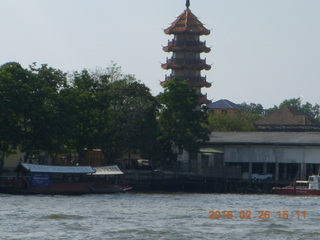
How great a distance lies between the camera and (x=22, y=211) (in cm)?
5659

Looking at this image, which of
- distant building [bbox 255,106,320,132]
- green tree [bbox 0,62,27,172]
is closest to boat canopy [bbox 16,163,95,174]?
green tree [bbox 0,62,27,172]

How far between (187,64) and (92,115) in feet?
169

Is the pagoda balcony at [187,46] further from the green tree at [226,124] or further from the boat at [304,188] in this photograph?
the boat at [304,188]

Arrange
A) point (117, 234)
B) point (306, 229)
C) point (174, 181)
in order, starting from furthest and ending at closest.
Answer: point (174, 181) → point (306, 229) → point (117, 234)

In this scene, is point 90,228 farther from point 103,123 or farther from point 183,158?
point 183,158

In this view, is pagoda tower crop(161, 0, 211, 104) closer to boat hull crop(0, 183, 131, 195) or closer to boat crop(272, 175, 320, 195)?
boat crop(272, 175, 320, 195)

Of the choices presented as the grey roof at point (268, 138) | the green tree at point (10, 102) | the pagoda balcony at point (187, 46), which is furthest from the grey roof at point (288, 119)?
the green tree at point (10, 102)

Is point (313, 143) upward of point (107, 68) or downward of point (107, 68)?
downward

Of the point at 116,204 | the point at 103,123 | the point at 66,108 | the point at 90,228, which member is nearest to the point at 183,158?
the point at 103,123

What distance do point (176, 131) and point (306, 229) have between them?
5535 centimetres

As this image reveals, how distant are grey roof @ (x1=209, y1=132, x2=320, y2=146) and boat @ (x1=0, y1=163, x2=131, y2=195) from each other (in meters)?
26.1

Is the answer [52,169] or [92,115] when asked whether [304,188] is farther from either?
[52,169]

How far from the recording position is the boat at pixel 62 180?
80.2 meters

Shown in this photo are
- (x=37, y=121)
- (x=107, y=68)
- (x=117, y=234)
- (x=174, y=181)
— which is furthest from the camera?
(x=107, y=68)
